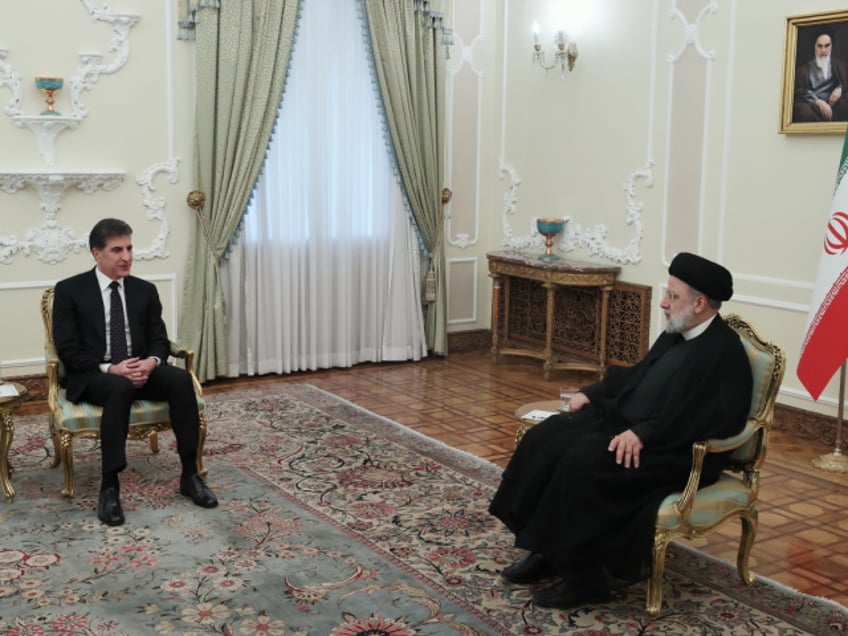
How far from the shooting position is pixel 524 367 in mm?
7074

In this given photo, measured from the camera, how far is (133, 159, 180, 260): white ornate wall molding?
6125 millimetres

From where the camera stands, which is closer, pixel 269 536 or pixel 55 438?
pixel 269 536

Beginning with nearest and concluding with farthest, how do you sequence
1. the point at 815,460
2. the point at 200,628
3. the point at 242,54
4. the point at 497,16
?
the point at 200,628 < the point at 815,460 < the point at 242,54 < the point at 497,16

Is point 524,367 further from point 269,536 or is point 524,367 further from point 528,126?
point 269,536

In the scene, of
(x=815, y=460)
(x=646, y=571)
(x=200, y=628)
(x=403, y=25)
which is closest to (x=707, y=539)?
(x=646, y=571)

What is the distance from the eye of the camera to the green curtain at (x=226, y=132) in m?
6.17

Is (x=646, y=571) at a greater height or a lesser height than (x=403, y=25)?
lesser

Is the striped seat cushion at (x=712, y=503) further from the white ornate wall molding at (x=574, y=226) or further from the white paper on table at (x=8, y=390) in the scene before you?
the white ornate wall molding at (x=574, y=226)

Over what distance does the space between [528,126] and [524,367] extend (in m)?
1.78

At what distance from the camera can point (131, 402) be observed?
4.05 m

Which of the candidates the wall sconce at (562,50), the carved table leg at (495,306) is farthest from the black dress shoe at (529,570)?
the wall sconce at (562,50)

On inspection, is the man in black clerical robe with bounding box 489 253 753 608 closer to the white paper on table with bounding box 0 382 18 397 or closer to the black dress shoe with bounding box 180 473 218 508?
the black dress shoe with bounding box 180 473 218 508

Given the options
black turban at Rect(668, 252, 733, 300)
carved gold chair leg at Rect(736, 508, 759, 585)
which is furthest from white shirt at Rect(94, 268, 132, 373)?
carved gold chair leg at Rect(736, 508, 759, 585)

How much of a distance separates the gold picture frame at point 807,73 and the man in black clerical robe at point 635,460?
87.7 inches
